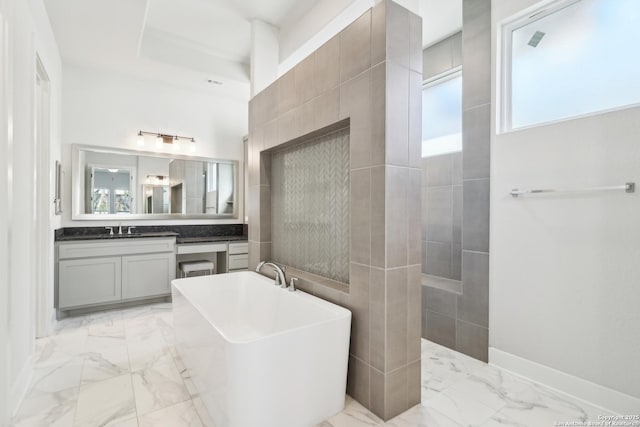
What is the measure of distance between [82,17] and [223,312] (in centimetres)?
271

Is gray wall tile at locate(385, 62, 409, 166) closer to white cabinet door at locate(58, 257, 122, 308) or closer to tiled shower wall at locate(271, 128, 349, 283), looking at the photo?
tiled shower wall at locate(271, 128, 349, 283)

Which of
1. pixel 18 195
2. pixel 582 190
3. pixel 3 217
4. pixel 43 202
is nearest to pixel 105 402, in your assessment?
pixel 3 217

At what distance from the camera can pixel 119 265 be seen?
3436 millimetres

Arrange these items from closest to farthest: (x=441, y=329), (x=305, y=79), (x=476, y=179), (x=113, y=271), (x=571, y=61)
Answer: (x=571, y=61)
(x=305, y=79)
(x=476, y=179)
(x=441, y=329)
(x=113, y=271)

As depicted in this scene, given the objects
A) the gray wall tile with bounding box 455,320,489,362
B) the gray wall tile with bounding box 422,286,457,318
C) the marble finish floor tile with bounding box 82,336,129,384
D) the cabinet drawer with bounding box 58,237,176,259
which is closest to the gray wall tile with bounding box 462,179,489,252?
the gray wall tile with bounding box 422,286,457,318

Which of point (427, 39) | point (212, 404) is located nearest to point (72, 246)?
point (212, 404)

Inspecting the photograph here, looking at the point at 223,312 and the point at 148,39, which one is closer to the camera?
the point at 223,312

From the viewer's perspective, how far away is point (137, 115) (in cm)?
400

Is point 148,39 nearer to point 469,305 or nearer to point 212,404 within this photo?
point 212,404

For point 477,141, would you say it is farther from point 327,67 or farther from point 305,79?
point 305,79

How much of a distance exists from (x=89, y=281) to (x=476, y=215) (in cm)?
375

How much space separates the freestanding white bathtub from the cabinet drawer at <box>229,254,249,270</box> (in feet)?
6.32

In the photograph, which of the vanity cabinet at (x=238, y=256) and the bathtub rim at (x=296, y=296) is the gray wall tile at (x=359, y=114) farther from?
the vanity cabinet at (x=238, y=256)

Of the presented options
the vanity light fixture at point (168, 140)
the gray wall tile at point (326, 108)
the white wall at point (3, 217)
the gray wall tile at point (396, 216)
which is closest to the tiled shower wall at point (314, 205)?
the gray wall tile at point (326, 108)
